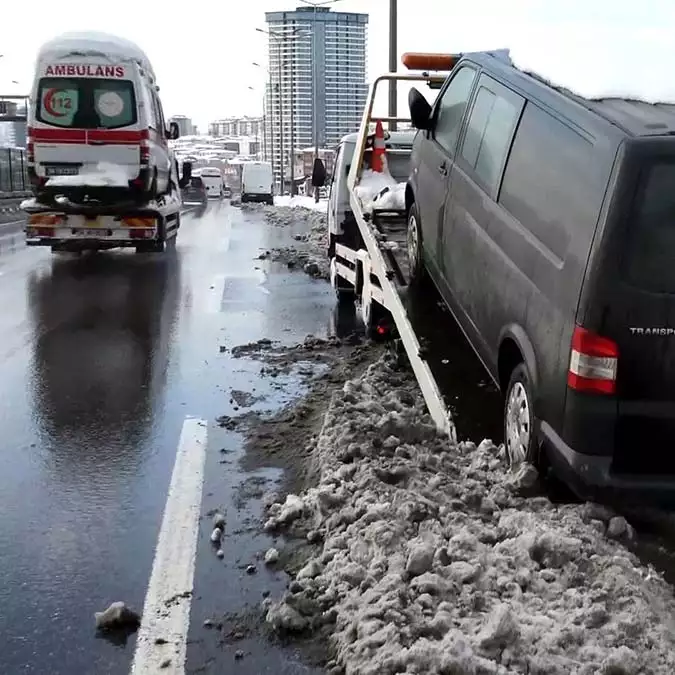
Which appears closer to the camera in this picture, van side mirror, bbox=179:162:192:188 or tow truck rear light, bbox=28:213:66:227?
tow truck rear light, bbox=28:213:66:227

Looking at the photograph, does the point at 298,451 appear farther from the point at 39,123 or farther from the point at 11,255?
the point at 11,255

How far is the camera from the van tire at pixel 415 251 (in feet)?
23.7

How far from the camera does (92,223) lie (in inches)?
563

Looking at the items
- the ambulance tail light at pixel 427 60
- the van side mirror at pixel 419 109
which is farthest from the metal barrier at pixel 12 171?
the van side mirror at pixel 419 109

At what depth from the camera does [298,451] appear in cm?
568

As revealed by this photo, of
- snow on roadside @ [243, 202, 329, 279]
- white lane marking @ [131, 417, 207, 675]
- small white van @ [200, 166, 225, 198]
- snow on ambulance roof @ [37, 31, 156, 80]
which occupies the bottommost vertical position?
small white van @ [200, 166, 225, 198]

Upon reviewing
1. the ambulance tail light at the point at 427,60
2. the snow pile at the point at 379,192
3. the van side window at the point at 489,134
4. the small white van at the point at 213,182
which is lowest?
the small white van at the point at 213,182

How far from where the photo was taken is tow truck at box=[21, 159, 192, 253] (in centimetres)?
1423

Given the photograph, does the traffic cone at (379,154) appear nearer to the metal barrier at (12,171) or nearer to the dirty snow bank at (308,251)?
the dirty snow bank at (308,251)

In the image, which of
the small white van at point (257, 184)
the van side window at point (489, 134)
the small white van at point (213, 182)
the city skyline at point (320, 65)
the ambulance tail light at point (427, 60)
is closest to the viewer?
the van side window at point (489, 134)

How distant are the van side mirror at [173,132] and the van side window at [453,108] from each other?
10.8 meters

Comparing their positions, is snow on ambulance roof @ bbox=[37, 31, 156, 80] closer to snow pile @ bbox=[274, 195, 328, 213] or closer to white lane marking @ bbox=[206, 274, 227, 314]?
white lane marking @ bbox=[206, 274, 227, 314]

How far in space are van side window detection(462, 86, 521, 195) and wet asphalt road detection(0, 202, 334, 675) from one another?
2.29 meters

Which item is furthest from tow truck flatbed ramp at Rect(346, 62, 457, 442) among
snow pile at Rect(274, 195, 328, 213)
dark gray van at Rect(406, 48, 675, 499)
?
snow pile at Rect(274, 195, 328, 213)
